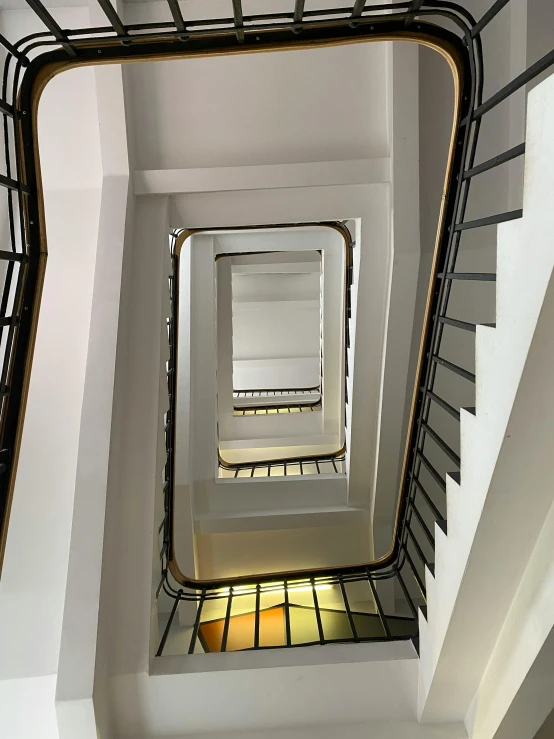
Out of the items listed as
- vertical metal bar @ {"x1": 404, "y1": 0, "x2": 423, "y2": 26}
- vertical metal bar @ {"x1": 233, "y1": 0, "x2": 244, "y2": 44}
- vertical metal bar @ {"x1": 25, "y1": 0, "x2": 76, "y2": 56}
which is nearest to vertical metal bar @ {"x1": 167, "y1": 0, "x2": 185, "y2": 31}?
vertical metal bar @ {"x1": 233, "y1": 0, "x2": 244, "y2": 44}

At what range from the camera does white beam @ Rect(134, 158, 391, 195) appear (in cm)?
311

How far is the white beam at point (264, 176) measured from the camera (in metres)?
3.11

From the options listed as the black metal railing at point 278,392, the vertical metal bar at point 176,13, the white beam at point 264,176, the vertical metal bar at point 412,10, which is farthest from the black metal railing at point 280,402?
the vertical metal bar at point 176,13

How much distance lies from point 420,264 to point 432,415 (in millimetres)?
1338

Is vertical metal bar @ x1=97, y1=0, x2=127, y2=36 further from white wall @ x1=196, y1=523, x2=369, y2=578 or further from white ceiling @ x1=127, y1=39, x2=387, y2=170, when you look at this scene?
white wall @ x1=196, y1=523, x2=369, y2=578

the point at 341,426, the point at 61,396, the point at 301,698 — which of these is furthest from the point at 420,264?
the point at 341,426

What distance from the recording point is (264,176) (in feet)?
10.3

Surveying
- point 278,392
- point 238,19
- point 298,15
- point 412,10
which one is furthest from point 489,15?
point 278,392

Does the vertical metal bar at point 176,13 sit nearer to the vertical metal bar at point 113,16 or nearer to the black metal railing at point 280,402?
the vertical metal bar at point 113,16

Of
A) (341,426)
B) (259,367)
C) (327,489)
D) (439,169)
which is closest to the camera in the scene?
(439,169)

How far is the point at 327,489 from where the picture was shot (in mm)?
5398

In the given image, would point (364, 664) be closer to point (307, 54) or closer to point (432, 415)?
point (432, 415)

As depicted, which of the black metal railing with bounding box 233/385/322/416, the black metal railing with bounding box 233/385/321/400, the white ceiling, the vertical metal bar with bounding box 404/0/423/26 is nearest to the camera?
the vertical metal bar with bounding box 404/0/423/26

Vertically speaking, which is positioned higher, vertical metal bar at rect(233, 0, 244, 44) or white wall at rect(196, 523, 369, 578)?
vertical metal bar at rect(233, 0, 244, 44)
